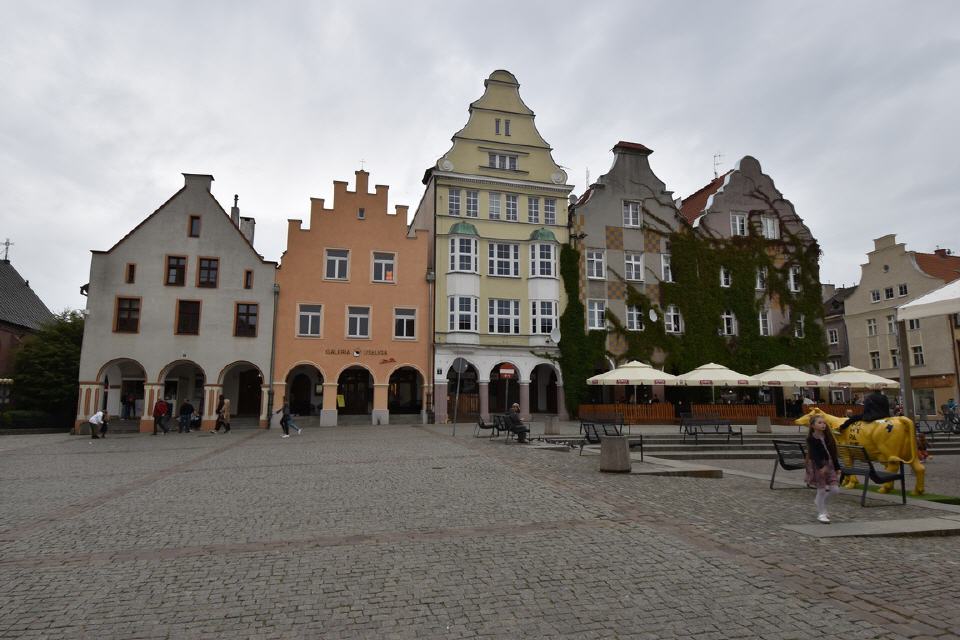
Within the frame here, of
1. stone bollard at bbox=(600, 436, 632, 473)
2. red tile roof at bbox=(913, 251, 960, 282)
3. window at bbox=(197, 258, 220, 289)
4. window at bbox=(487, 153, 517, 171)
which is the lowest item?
stone bollard at bbox=(600, 436, 632, 473)

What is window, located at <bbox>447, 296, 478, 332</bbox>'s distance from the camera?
35.0 meters

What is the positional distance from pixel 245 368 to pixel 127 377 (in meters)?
7.07

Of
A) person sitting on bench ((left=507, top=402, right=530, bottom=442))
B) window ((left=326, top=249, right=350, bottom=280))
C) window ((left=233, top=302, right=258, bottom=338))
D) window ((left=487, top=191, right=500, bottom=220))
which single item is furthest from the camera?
window ((left=487, top=191, right=500, bottom=220))

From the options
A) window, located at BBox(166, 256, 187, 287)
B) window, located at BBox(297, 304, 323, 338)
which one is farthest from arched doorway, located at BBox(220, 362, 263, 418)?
window, located at BBox(166, 256, 187, 287)

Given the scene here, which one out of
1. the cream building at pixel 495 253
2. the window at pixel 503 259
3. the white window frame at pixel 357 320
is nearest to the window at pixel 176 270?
the white window frame at pixel 357 320

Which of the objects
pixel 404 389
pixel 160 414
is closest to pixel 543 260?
pixel 404 389

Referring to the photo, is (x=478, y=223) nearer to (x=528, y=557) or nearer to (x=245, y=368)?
(x=245, y=368)

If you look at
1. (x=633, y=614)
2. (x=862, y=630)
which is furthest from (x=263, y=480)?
(x=862, y=630)

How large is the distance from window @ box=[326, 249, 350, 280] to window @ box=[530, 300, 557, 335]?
37.4ft

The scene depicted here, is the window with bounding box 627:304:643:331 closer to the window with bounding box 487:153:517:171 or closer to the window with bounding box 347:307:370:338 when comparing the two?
the window with bounding box 487:153:517:171

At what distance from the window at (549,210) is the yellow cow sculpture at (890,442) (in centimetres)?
2736

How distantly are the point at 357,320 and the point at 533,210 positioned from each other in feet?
42.7

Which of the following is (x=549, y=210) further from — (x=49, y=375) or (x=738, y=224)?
(x=49, y=375)

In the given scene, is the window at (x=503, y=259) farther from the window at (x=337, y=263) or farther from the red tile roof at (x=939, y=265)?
the red tile roof at (x=939, y=265)
